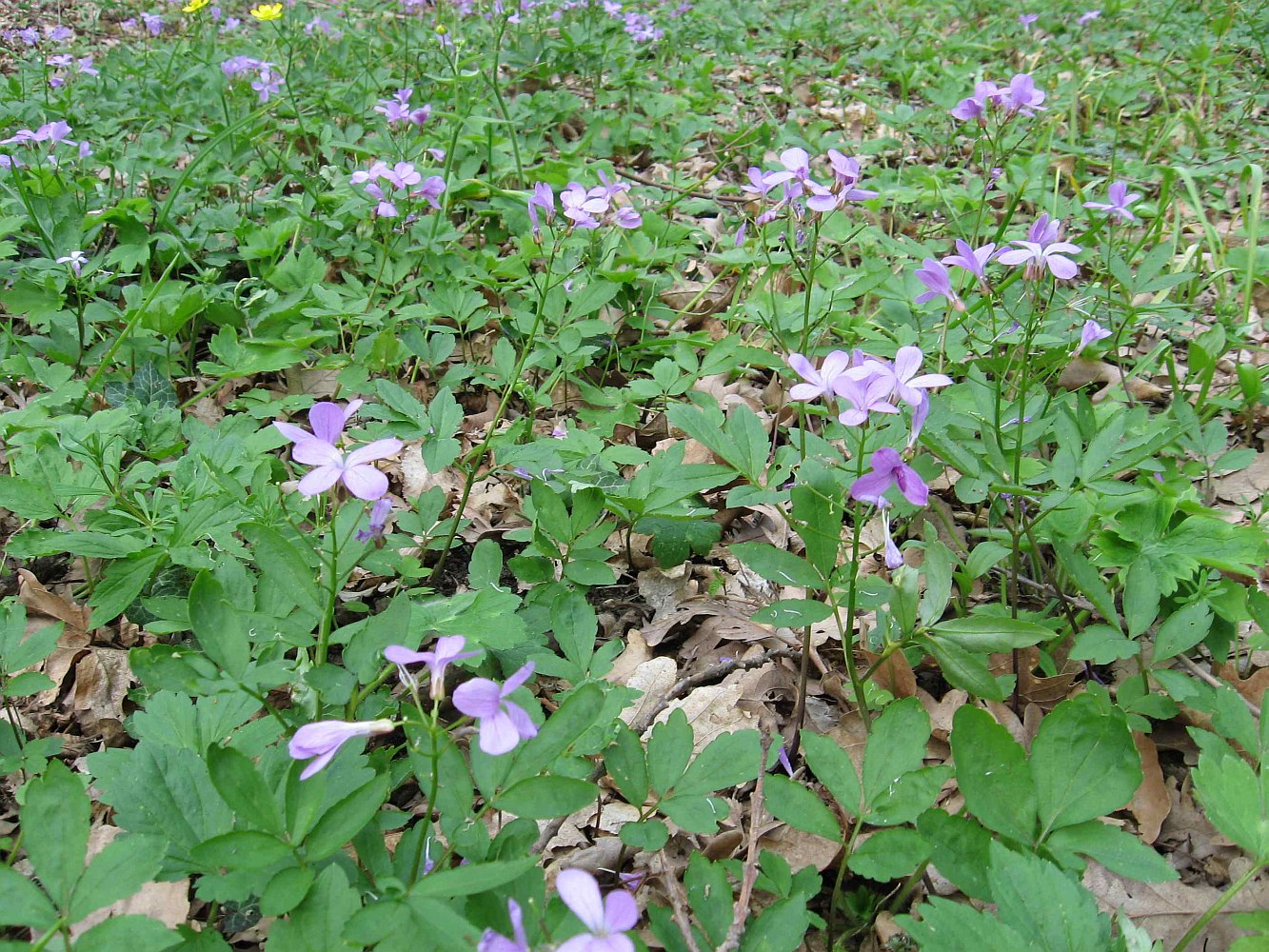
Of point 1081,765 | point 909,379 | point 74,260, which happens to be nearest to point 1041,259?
point 909,379

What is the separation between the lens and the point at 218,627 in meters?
1.28

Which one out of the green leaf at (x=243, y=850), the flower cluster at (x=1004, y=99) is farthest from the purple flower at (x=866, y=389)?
the flower cluster at (x=1004, y=99)

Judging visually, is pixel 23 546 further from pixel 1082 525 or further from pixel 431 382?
pixel 1082 525

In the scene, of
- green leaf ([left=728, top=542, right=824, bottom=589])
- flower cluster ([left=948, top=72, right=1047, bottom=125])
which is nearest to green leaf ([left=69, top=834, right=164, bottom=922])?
green leaf ([left=728, top=542, right=824, bottom=589])

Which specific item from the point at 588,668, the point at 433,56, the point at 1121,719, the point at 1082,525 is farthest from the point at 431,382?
the point at 433,56

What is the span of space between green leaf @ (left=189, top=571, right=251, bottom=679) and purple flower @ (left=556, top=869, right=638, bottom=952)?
71cm

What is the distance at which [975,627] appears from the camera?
4.38 feet

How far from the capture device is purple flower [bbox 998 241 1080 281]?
1.49 m

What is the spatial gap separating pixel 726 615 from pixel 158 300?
211cm

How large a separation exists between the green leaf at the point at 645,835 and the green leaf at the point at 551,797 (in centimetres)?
21

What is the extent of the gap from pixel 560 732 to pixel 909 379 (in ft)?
2.41

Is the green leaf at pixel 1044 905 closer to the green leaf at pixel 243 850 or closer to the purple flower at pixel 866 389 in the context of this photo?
the purple flower at pixel 866 389

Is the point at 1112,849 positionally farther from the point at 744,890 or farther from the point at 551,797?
the point at 551,797

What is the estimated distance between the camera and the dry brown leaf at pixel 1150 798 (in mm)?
1490
